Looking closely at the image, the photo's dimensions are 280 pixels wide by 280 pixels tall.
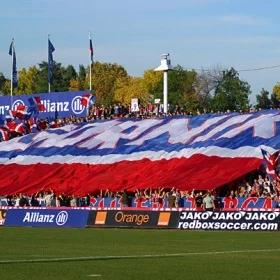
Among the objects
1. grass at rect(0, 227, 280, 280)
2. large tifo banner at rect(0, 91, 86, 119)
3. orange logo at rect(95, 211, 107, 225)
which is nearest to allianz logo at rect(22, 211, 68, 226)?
orange logo at rect(95, 211, 107, 225)

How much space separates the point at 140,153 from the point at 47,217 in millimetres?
16069

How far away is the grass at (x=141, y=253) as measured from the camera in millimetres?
21484

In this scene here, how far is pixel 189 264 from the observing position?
24484 mm

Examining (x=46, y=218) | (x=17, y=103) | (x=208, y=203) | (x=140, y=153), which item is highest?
(x=17, y=103)

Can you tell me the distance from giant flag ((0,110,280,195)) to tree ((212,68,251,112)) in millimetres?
56501

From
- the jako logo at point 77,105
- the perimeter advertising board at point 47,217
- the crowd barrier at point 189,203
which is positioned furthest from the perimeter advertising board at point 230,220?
the jako logo at point 77,105

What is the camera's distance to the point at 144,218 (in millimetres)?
48344

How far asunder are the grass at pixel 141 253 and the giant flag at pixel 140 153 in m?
16.1

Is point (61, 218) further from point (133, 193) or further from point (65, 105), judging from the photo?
point (65, 105)

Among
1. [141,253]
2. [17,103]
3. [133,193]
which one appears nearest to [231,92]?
[17,103]

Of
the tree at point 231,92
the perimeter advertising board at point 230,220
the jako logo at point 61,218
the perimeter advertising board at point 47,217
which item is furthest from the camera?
the tree at point 231,92

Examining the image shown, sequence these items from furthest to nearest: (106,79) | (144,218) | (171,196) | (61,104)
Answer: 1. (106,79)
2. (61,104)
3. (171,196)
4. (144,218)

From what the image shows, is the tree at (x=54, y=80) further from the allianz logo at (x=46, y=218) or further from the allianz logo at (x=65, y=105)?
the allianz logo at (x=46, y=218)

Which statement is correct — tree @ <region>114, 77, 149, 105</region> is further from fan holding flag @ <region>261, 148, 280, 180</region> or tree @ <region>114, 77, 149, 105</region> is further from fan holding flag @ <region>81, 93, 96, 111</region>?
fan holding flag @ <region>261, 148, 280, 180</region>
